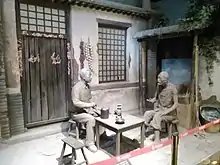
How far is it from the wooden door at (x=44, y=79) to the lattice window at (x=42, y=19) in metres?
0.24

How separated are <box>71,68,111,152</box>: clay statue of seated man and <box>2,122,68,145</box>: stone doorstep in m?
0.85

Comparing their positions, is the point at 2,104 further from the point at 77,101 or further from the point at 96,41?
the point at 96,41

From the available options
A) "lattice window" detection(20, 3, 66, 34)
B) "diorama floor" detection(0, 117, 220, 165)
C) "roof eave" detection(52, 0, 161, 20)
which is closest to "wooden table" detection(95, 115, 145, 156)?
"diorama floor" detection(0, 117, 220, 165)

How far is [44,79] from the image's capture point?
4953 millimetres

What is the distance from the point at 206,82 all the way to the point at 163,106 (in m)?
1.57

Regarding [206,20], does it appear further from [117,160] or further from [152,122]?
[117,160]

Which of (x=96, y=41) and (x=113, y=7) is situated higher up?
(x=113, y=7)

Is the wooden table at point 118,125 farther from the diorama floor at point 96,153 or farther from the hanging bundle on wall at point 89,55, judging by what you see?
the hanging bundle on wall at point 89,55

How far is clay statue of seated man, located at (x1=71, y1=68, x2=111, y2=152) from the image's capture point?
4.00m

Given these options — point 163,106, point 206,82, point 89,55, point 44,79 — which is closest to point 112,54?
point 89,55

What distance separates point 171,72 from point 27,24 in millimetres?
5109

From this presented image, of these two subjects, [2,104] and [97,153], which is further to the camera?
[2,104]

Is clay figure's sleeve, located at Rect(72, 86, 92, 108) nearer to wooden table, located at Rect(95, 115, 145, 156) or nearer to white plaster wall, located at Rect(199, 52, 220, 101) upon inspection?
wooden table, located at Rect(95, 115, 145, 156)

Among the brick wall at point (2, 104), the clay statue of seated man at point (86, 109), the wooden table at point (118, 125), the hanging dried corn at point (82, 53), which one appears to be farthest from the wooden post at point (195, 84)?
the brick wall at point (2, 104)
